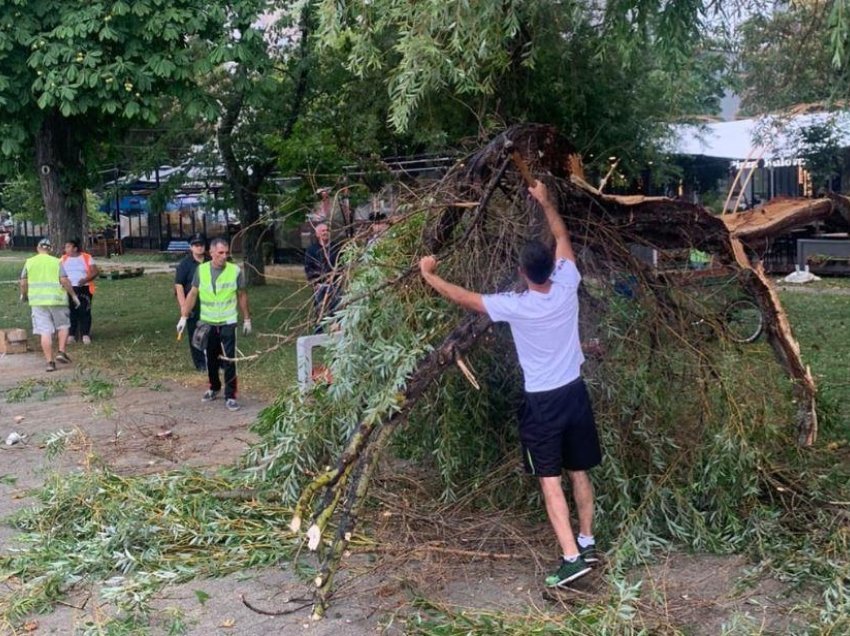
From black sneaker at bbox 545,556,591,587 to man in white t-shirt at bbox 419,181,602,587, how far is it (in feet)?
0.18

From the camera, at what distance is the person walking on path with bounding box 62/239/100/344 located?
1498 centimetres

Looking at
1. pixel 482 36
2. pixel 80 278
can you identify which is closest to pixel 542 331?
pixel 482 36

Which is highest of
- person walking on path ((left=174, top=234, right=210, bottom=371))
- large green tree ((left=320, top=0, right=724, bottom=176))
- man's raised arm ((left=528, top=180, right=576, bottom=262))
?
large green tree ((left=320, top=0, right=724, bottom=176))

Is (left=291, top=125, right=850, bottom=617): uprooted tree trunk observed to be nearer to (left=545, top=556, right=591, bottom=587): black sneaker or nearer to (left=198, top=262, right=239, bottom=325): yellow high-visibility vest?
(left=545, top=556, right=591, bottom=587): black sneaker

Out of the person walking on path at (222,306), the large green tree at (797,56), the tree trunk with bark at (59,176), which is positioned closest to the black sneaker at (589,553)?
the large green tree at (797,56)

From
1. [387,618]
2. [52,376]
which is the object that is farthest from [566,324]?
[52,376]

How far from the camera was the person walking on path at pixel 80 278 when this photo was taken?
1498cm

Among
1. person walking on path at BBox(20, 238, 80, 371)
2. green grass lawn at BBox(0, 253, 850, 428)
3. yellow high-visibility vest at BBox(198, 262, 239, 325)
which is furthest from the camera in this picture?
person walking on path at BBox(20, 238, 80, 371)

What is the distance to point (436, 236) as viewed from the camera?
6.13 metres

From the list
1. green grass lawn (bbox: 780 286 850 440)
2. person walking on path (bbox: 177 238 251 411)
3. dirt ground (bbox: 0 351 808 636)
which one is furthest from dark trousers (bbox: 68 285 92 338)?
green grass lawn (bbox: 780 286 850 440)

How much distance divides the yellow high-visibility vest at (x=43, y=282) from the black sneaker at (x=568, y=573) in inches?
378

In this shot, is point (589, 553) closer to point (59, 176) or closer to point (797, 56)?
point (797, 56)

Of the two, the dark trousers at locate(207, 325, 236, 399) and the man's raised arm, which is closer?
the man's raised arm

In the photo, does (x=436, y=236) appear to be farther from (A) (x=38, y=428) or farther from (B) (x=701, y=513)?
(A) (x=38, y=428)
